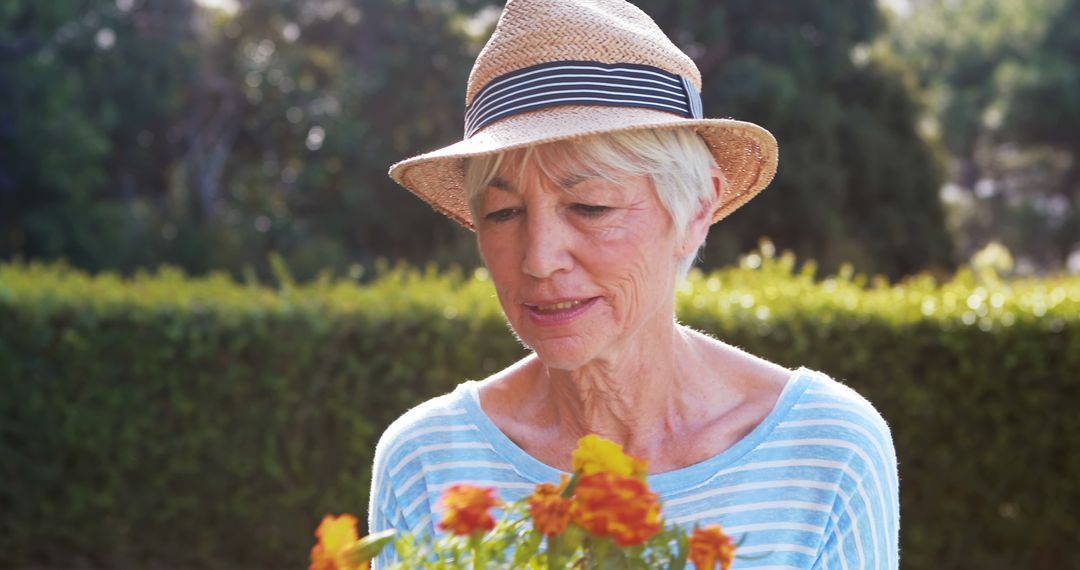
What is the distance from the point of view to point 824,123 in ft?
62.9

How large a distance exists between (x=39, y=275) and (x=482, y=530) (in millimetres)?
7810

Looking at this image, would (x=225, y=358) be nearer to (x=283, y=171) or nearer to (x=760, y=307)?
(x=760, y=307)

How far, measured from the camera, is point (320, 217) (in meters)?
19.5

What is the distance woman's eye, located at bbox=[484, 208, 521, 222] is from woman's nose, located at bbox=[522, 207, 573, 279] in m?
0.04

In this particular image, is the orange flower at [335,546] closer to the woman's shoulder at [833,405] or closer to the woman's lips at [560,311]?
the woman's lips at [560,311]

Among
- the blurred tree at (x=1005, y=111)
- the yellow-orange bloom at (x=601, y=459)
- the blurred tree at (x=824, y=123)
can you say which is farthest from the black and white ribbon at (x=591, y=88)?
the blurred tree at (x=1005, y=111)

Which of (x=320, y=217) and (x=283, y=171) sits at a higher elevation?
(x=283, y=171)

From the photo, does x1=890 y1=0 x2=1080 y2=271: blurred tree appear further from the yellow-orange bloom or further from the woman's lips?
the yellow-orange bloom

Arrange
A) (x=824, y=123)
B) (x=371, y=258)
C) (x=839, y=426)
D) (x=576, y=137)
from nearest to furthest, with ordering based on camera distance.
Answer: (x=576, y=137), (x=839, y=426), (x=824, y=123), (x=371, y=258)

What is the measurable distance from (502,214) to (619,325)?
0.82 ft

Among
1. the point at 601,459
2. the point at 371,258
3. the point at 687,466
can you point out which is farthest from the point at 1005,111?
the point at 601,459

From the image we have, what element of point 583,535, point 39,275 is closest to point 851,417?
point 583,535

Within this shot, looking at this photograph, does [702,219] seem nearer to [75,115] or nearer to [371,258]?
[75,115]

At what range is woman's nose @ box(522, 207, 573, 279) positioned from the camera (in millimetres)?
1838
